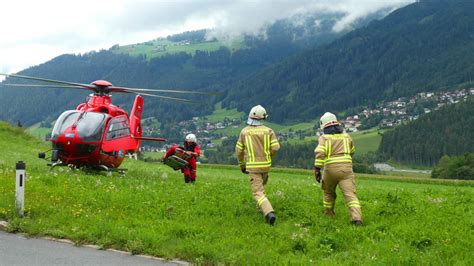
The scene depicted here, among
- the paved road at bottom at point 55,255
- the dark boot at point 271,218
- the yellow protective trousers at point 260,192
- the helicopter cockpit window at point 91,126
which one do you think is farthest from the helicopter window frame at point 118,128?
the dark boot at point 271,218

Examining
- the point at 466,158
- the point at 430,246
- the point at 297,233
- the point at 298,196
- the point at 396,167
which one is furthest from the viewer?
the point at 396,167

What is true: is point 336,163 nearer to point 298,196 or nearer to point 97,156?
point 298,196

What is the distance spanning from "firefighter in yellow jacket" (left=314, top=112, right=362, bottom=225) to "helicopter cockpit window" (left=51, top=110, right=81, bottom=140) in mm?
11414

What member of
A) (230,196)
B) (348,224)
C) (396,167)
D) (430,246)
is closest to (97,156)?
(230,196)

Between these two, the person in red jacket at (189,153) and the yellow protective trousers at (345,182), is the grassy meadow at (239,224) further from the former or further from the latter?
the person in red jacket at (189,153)

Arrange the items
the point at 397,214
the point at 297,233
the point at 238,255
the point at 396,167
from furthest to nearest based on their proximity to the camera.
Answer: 1. the point at 396,167
2. the point at 397,214
3. the point at 297,233
4. the point at 238,255

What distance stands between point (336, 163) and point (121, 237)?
16.5 feet

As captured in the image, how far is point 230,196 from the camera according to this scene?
573 inches

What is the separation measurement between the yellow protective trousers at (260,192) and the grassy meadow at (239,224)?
1.24 feet

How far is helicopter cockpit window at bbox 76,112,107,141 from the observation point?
1960 cm

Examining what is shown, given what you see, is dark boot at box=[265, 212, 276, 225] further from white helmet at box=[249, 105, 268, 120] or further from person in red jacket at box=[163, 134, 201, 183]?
person in red jacket at box=[163, 134, 201, 183]

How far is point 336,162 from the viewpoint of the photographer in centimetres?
1179

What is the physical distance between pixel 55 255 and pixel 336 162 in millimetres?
6281

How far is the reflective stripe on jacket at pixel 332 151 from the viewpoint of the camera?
11828 mm
